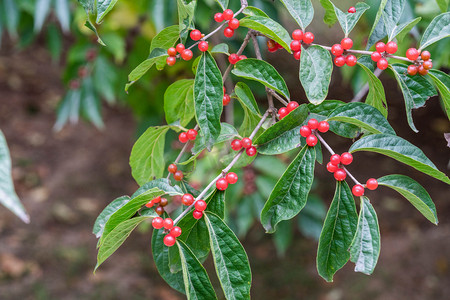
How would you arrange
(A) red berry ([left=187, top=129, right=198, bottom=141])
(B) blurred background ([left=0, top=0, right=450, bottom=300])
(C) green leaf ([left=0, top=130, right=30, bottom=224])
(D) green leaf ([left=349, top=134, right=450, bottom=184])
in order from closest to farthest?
(C) green leaf ([left=0, top=130, right=30, bottom=224])
(D) green leaf ([left=349, top=134, right=450, bottom=184])
(A) red berry ([left=187, top=129, right=198, bottom=141])
(B) blurred background ([left=0, top=0, right=450, bottom=300])

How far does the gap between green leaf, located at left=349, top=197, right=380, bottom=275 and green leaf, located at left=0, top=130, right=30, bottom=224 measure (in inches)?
14.8

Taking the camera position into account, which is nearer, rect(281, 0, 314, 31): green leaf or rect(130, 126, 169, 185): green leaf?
rect(281, 0, 314, 31): green leaf

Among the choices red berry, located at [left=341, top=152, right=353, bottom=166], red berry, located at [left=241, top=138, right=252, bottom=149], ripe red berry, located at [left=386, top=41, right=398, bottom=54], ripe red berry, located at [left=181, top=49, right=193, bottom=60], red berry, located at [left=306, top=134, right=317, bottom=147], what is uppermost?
ripe red berry, located at [left=386, top=41, right=398, bottom=54]

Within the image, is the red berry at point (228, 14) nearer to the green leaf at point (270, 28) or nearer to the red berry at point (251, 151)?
the green leaf at point (270, 28)

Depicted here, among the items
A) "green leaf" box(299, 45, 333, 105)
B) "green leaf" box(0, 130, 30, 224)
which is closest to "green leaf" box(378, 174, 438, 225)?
"green leaf" box(299, 45, 333, 105)

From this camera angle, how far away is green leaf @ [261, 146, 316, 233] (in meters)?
0.56

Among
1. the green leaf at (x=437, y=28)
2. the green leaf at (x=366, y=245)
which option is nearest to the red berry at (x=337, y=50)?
the green leaf at (x=437, y=28)

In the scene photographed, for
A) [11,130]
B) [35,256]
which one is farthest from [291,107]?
[11,130]

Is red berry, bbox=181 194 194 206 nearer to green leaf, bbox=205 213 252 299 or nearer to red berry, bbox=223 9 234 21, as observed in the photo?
green leaf, bbox=205 213 252 299

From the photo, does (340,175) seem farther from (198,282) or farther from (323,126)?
(198,282)

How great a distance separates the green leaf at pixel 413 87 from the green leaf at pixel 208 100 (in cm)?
23

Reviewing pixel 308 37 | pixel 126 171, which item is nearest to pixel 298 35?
pixel 308 37

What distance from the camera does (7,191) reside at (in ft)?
1.28

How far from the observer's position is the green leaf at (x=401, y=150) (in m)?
0.51
